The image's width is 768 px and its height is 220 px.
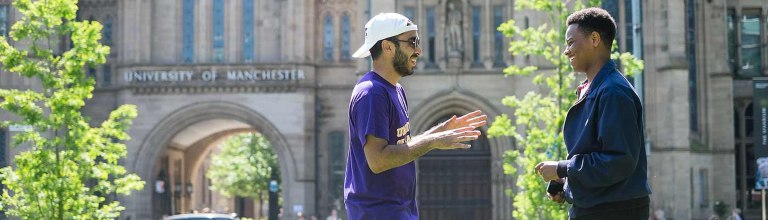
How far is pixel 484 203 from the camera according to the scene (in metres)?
38.4

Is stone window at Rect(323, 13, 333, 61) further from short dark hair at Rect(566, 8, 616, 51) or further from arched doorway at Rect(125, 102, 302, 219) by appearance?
short dark hair at Rect(566, 8, 616, 51)

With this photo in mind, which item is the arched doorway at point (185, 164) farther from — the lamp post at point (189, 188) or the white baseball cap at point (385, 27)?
the white baseball cap at point (385, 27)

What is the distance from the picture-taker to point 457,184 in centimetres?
3850

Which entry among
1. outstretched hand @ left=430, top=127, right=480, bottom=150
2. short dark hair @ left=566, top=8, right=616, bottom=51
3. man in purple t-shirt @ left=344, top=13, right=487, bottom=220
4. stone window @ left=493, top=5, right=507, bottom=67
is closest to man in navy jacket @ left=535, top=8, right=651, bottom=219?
short dark hair @ left=566, top=8, right=616, bottom=51

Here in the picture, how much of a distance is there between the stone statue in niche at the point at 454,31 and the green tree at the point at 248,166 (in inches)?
710

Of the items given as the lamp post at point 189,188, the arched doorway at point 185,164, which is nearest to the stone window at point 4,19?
the arched doorway at point 185,164

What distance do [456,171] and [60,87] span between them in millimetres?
19383

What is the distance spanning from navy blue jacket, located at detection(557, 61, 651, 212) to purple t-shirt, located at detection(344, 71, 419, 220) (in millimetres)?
915

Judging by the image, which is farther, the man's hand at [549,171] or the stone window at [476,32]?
the stone window at [476,32]

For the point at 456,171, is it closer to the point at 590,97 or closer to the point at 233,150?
Answer: the point at 233,150

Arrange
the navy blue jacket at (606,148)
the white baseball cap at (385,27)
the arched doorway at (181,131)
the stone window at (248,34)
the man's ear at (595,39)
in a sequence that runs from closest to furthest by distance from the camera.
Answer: the navy blue jacket at (606,148) → the man's ear at (595,39) → the white baseball cap at (385,27) → the arched doorway at (181,131) → the stone window at (248,34)

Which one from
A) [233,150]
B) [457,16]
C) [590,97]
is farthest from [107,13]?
[590,97]

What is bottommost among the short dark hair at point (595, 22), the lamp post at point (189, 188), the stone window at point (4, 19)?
the lamp post at point (189, 188)

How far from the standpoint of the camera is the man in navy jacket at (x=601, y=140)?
6.44m
